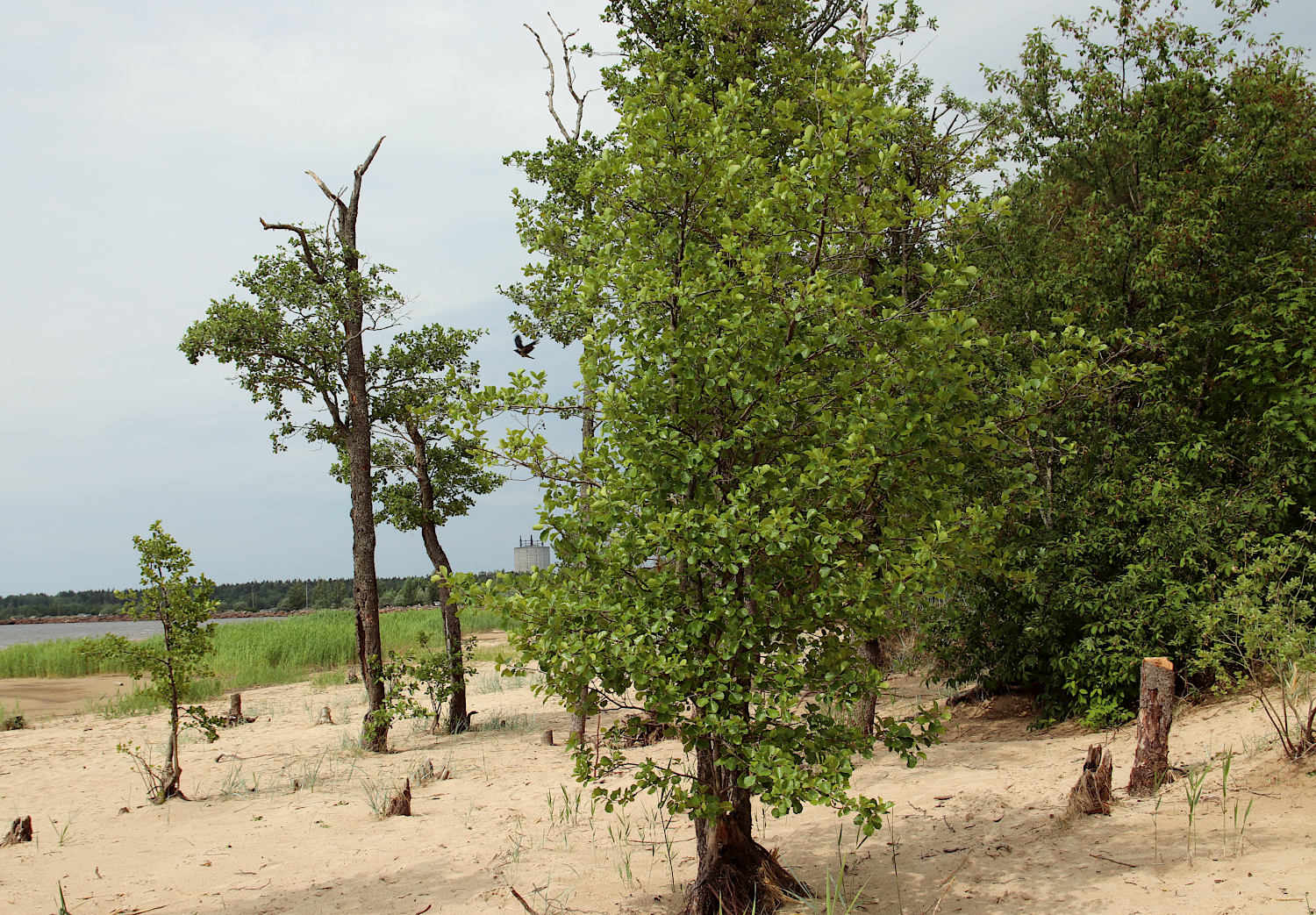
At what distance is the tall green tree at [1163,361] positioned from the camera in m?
9.60

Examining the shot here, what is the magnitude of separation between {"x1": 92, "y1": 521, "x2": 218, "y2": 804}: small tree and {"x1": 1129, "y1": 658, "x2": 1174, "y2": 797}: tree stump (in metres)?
9.40

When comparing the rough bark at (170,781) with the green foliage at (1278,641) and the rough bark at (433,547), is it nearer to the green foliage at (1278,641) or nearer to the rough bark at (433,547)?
the rough bark at (433,547)

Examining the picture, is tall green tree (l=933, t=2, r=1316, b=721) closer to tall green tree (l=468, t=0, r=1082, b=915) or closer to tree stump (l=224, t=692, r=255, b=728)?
tall green tree (l=468, t=0, r=1082, b=915)

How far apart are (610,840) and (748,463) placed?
3843 millimetres

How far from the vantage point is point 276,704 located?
1709cm

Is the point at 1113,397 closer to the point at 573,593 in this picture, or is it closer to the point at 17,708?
the point at 573,593

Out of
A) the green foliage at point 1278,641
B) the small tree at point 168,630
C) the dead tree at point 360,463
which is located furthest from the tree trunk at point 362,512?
the green foliage at point 1278,641

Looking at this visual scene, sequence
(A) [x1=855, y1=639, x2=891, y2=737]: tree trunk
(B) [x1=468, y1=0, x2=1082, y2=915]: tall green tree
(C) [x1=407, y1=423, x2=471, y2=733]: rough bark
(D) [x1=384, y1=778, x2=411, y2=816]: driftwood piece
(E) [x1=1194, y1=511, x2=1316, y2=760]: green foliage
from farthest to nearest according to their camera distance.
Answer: (C) [x1=407, y1=423, x2=471, y2=733]: rough bark → (A) [x1=855, y1=639, x2=891, y2=737]: tree trunk → (D) [x1=384, y1=778, x2=411, y2=816]: driftwood piece → (E) [x1=1194, y1=511, x2=1316, y2=760]: green foliage → (B) [x1=468, y1=0, x2=1082, y2=915]: tall green tree

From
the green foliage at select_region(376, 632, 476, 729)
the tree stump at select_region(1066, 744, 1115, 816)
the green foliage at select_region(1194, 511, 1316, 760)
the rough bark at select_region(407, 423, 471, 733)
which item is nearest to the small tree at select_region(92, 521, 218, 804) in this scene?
the green foliage at select_region(376, 632, 476, 729)

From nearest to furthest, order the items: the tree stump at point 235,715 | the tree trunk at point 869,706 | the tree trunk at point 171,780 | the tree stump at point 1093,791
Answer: the tree stump at point 1093,791 → the tree trunk at point 171,780 → the tree trunk at point 869,706 → the tree stump at point 235,715

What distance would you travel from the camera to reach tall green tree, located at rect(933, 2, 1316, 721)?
9.60 meters

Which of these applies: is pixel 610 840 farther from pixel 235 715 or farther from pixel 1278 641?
pixel 235 715

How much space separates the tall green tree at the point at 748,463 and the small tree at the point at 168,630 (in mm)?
6493

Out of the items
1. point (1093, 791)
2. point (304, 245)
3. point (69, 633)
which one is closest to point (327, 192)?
point (304, 245)
